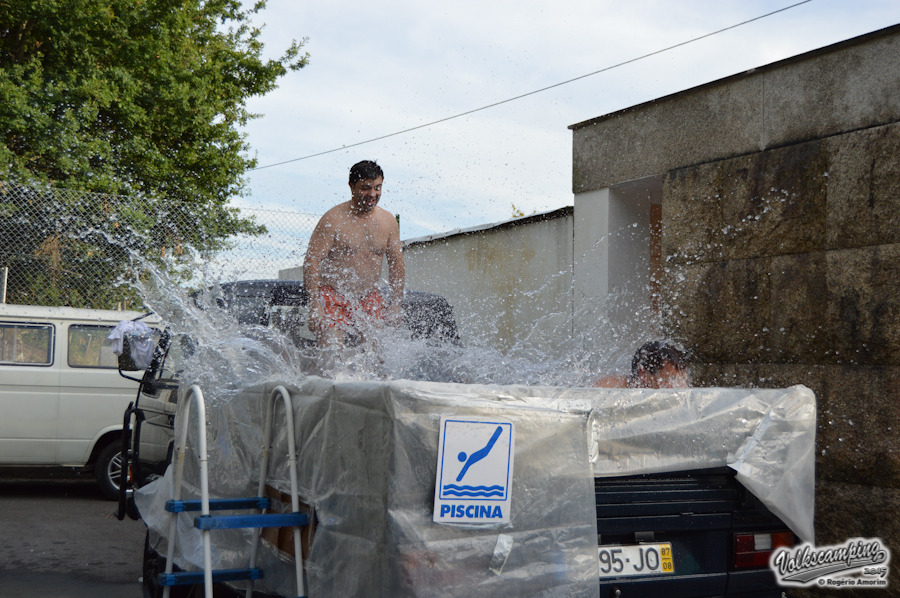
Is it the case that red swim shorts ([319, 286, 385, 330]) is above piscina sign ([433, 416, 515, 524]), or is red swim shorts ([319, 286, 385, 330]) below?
above

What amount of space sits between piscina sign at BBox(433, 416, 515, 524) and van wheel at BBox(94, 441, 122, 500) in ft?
24.0

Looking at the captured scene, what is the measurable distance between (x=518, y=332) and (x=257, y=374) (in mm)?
5991

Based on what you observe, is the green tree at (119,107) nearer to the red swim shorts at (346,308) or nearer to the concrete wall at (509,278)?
the concrete wall at (509,278)

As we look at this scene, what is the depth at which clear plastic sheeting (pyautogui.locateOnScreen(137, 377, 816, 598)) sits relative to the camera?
93.4 inches

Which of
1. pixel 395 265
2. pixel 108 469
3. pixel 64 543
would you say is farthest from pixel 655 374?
pixel 108 469

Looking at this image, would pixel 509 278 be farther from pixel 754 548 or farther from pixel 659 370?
pixel 754 548

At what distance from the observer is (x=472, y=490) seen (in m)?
2.44

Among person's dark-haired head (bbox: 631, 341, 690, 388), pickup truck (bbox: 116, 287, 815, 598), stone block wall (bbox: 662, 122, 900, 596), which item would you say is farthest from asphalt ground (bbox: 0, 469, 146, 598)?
stone block wall (bbox: 662, 122, 900, 596)

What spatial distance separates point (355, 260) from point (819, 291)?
3121 mm

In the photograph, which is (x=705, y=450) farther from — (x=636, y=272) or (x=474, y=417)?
(x=636, y=272)

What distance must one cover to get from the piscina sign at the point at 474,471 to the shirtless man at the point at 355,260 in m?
2.37

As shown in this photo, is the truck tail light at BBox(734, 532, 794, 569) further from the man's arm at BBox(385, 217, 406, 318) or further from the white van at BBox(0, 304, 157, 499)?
the white van at BBox(0, 304, 157, 499)

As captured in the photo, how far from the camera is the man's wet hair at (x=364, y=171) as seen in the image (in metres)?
5.21

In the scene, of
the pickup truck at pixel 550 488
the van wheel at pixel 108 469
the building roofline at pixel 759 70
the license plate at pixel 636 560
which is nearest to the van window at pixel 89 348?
the van wheel at pixel 108 469
